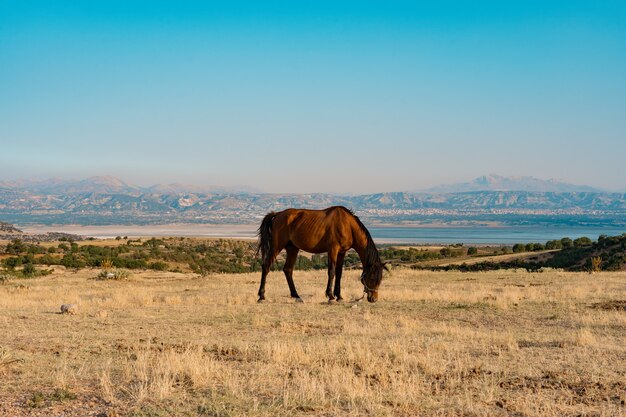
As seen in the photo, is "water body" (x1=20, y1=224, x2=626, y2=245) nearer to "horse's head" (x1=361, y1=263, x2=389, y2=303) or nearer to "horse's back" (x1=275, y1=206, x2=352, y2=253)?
"horse's head" (x1=361, y1=263, x2=389, y2=303)

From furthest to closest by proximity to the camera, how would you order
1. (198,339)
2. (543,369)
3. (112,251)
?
(112,251) → (198,339) → (543,369)

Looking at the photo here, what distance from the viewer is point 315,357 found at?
10.1m

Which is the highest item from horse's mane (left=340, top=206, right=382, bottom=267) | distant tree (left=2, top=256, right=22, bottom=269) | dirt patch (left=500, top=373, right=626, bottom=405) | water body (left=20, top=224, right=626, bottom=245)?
horse's mane (left=340, top=206, right=382, bottom=267)

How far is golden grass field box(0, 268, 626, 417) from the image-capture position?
755cm

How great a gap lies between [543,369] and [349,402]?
11.8ft

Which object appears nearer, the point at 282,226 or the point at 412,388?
the point at 412,388

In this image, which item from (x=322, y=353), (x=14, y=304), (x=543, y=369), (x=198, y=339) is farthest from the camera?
(x=14, y=304)

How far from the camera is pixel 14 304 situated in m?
18.5

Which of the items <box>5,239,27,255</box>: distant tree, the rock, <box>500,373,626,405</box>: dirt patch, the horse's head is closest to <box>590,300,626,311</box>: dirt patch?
the horse's head

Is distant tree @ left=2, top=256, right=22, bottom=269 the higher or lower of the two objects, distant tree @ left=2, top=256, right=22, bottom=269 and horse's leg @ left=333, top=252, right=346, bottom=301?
the lower

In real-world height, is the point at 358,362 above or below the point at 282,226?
below

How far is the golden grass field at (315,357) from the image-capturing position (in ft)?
24.8

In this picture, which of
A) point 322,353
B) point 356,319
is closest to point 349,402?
point 322,353

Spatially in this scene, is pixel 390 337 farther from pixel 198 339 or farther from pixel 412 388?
pixel 412 388
